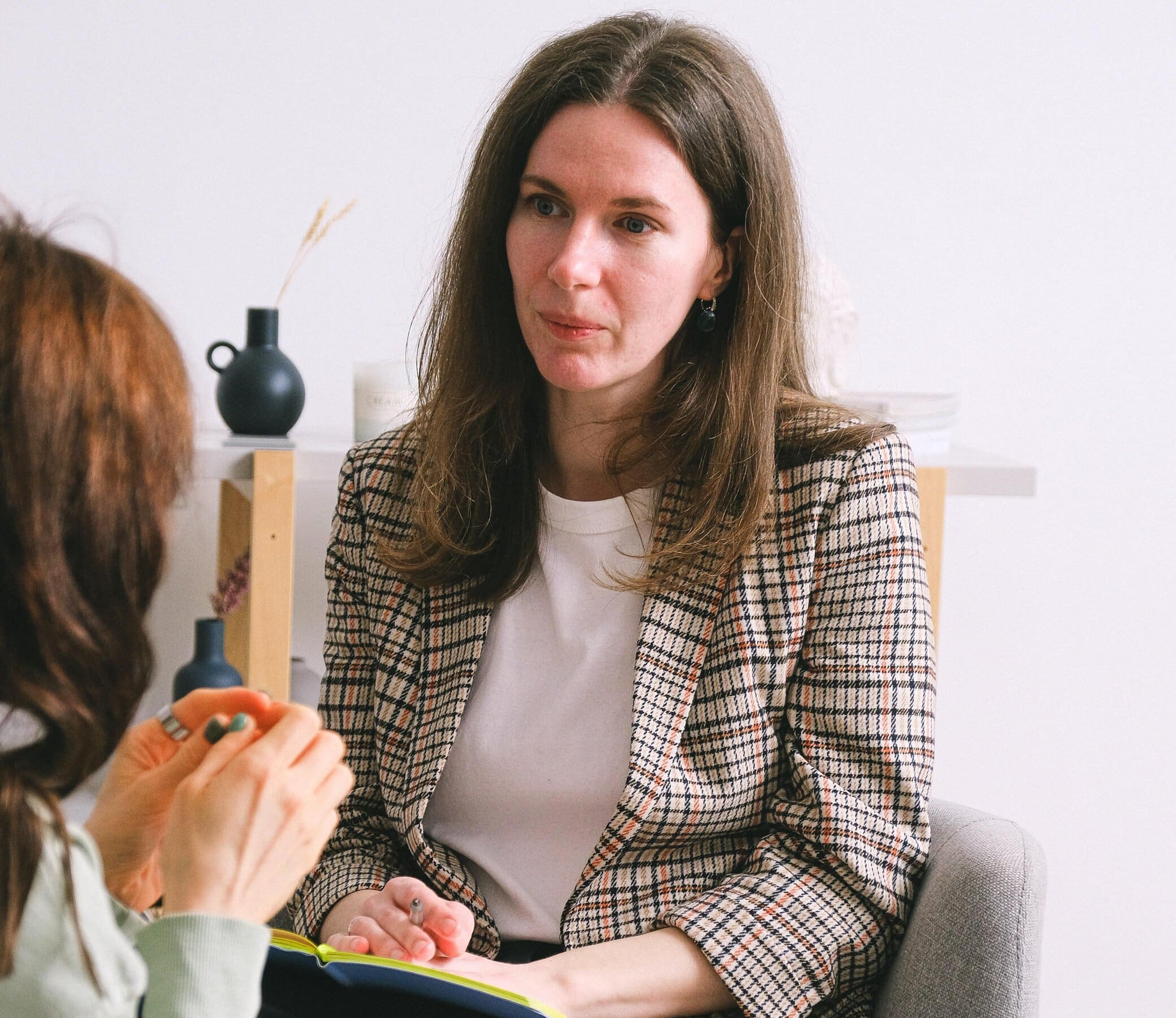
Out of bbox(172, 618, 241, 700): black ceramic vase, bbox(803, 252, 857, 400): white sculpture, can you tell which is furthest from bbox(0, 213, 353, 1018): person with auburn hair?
bbox(803, 252, 857, 400): white sculpture

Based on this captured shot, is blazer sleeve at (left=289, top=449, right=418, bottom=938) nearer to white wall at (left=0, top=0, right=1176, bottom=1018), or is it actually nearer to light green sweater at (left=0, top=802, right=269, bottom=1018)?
light green sweater at (left=0, top=802, right=269, bottom=1018)

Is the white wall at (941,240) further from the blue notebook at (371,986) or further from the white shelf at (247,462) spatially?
the blue notebook at (371,986)

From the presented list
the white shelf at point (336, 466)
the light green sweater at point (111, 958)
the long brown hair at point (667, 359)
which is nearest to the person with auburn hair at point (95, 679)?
the light green sweater at point (111, 958)

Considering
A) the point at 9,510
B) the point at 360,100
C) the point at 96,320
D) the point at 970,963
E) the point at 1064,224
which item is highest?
the point at 360,100

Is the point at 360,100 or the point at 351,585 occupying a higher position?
the point at 360,100

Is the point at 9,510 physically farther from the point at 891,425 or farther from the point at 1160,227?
the point at 1160,227

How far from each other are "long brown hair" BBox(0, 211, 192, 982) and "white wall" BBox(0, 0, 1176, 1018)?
138 cm

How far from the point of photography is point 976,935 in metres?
1.07

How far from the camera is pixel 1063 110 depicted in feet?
7.11

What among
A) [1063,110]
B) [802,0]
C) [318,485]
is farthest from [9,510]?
[1063,110]

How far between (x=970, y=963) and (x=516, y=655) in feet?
1.63

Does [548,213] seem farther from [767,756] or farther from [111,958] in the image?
[111,958]

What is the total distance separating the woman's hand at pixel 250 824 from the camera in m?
0.71

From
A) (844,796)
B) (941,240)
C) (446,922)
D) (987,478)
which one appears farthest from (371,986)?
(941,240)
